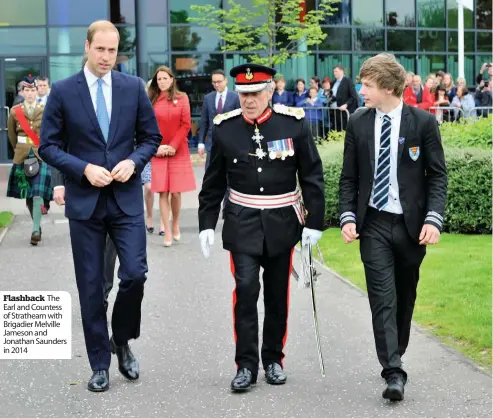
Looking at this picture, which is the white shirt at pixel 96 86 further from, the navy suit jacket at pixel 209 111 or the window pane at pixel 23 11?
the window pane at pixel 23 11

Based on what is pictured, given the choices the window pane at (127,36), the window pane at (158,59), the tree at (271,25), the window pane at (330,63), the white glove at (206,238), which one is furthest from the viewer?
the window pane at (330,63)

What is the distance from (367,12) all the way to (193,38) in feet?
17.7

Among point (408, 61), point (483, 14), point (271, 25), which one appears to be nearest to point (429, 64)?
Result: point (408, 61)

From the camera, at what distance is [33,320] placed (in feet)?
22.8

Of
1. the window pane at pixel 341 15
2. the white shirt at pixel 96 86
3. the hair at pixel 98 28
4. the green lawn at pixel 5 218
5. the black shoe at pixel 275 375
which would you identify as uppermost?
the window pane at pixel 341 15

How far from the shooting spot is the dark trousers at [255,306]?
21.4 ft

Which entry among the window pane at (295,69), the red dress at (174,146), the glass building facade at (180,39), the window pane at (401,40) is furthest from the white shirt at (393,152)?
the window pane at (401,40)

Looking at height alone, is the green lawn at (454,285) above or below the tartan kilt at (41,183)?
below

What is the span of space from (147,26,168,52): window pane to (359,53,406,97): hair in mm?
23535

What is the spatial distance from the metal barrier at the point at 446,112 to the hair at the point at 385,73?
1546 centimetres

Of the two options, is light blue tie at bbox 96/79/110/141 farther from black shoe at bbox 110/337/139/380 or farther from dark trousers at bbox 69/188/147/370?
black shoe at bbox 110/337/139/380

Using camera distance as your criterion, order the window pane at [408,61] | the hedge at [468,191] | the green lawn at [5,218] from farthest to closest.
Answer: the window pane at [408,61] < the green lawn at [5,218] < the hedge at [468,191]

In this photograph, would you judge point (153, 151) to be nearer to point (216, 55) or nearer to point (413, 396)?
point (413, 396)

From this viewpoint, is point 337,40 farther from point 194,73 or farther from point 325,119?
point 325,119
